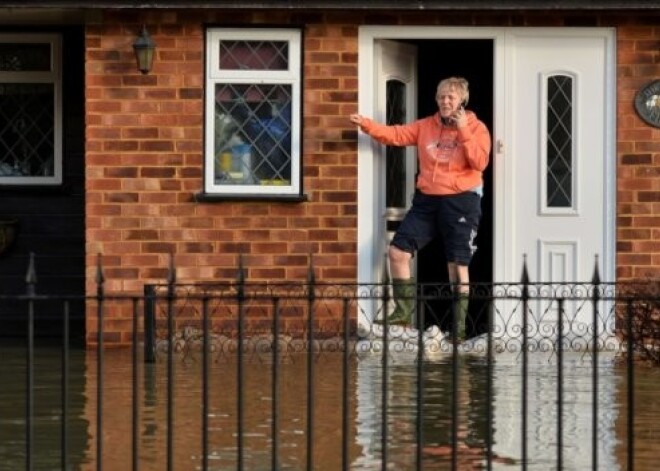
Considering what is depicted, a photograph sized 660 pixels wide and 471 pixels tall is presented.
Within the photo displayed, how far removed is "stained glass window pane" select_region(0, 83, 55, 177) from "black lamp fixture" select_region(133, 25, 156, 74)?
2353mm

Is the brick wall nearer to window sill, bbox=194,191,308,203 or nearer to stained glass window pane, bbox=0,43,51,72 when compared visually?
window sill, bbox=194,191,308,203

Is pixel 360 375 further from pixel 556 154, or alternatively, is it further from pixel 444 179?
pixel 556 154

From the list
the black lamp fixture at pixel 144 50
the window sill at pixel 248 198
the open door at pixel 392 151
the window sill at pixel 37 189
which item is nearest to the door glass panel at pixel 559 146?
the open door at pixel 392 151

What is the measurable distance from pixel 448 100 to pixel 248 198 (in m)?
1.74

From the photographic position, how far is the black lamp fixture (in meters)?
16.3

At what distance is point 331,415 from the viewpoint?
12.0m

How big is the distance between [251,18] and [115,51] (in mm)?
1088

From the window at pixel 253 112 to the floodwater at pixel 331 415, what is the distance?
5.70 ft

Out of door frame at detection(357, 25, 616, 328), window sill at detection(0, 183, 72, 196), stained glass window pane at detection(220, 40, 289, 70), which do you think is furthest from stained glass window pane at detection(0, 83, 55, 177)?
door frame at detection(357, 25, 616, 328)

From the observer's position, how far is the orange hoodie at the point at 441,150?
640 inches

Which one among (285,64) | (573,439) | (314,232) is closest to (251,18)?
(285,64)

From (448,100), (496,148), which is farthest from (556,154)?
(448,100)

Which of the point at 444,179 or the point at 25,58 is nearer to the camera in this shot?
the point at 444,179

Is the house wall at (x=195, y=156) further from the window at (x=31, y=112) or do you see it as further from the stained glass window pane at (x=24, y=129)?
the stained glass window pane at (x=24, y=129)
